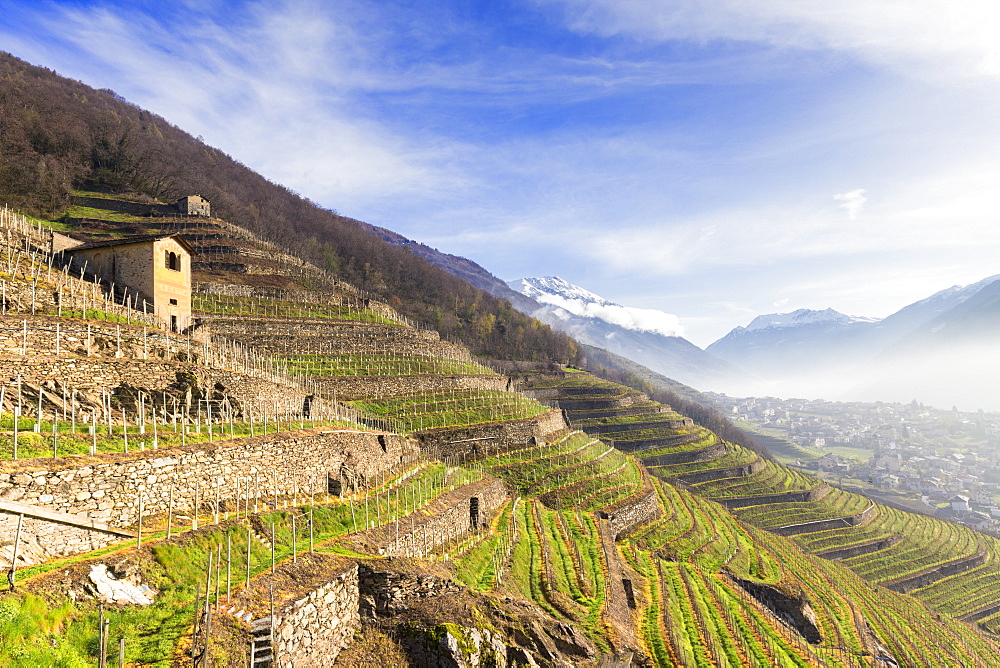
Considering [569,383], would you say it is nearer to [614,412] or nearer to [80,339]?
[614,412]

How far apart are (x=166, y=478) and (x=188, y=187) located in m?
111

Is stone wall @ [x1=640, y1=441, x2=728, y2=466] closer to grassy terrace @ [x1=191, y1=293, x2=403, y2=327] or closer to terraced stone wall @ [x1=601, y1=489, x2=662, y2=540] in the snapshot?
terraced stone wall @ [x1=601, y1=489, x2=662, y2=540]

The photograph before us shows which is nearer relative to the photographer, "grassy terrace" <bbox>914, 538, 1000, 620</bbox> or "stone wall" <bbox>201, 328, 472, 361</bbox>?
"stone wall" <bbox>201, 328, 472, 361</bbox>

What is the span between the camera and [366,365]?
174ft

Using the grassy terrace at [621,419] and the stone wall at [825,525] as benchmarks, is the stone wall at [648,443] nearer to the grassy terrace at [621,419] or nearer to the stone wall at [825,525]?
the grassy terrace at [621,419]

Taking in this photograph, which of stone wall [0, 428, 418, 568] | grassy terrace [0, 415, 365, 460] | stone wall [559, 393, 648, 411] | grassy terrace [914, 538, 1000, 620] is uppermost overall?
grassy terrace [0, 415, 365, 460]

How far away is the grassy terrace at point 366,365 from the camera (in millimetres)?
48906

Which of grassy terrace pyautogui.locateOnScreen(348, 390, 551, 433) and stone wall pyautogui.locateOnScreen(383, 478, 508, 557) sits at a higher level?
grassy terrace pyautogui.locateOnScreen(348, 390, 551, 433)

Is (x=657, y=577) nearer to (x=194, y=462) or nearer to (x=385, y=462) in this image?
(x=385, y=462)

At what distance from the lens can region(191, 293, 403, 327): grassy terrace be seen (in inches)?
2235

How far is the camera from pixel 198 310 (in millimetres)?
54375

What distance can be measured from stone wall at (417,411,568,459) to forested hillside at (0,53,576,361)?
65530 mm

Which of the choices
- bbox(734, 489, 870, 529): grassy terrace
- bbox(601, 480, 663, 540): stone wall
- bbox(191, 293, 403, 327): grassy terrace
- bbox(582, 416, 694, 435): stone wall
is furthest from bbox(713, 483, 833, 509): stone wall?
bbox(191, 293, 403, 327): grassy terrace

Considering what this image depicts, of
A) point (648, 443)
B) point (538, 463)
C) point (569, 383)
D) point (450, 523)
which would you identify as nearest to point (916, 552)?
point (648, 443)
